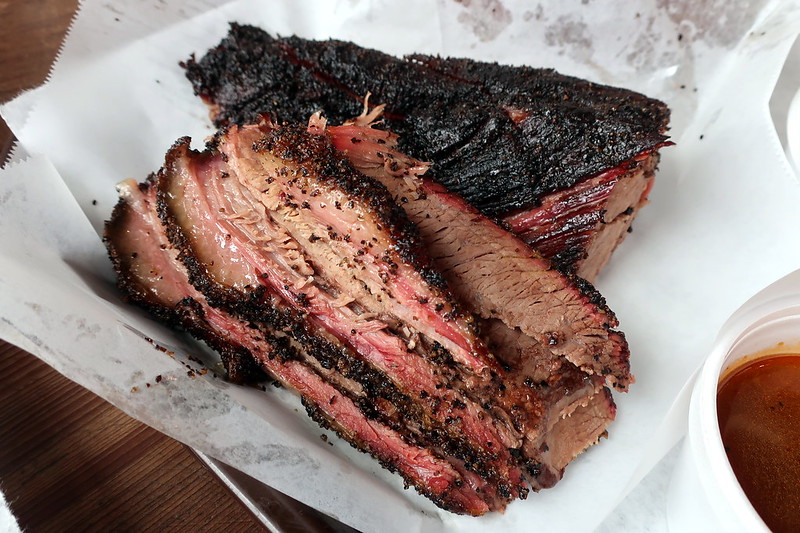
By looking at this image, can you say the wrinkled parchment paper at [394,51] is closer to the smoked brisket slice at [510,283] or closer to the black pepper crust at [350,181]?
the smoked brisket slice at [510,283]

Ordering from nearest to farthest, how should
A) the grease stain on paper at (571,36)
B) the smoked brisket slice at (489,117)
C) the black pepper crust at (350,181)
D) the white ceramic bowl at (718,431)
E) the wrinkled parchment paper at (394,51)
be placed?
the white ceramic bowl at (718,431) → the black pepper crust at (350,181) → the wrinkled parchment paper at (394,51) → the smoked brisket slice at (489,117) → the grease stain on paper at (571,36)

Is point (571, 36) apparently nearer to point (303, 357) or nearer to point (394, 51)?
point (394, 51)

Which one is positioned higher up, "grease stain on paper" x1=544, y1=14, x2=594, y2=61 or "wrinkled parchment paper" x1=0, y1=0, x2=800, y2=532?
"grease stain on paper" x1=544, y1=14, x2=594, y2=61

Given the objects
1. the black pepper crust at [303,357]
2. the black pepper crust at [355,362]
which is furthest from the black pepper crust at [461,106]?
the black pepper crust at [303,357]

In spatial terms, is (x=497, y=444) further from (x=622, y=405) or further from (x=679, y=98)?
(x=679, y=98)

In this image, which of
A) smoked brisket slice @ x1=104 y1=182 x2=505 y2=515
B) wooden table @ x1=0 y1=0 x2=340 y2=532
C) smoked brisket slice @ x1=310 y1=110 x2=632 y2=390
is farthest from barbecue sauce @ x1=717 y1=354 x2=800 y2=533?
wooden table @ x1=0 y1=0 x2=340 y2=532

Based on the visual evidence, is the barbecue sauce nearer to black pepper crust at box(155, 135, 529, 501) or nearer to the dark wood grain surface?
black pepper crust at box(155, 135, 529, 501)
